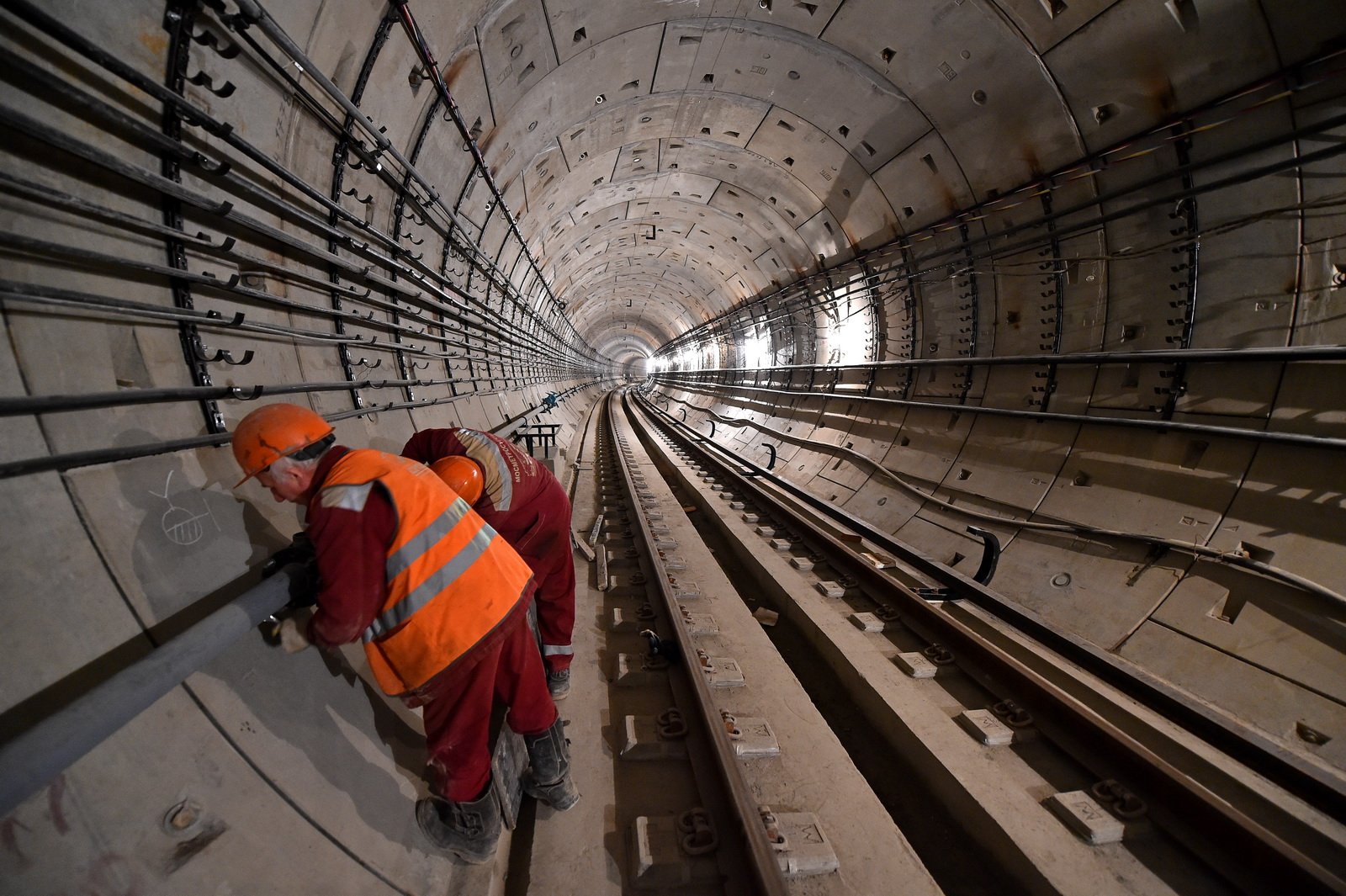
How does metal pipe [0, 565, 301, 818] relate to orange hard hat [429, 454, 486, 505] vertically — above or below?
below

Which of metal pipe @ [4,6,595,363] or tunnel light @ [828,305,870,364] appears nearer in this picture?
metal pipe @ [4,6,595,363]

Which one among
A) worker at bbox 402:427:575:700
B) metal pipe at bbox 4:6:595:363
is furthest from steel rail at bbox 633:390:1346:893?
metal pipe at bbox 4:6:595:363

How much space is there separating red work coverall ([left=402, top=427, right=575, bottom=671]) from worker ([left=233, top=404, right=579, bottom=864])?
24.7 inches

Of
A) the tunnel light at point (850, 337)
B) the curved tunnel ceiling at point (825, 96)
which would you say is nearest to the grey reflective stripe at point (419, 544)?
the curved tunnel ceiling at point (825, 96)

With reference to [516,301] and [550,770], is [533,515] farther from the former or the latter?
[516,301]

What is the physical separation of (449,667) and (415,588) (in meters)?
0.33

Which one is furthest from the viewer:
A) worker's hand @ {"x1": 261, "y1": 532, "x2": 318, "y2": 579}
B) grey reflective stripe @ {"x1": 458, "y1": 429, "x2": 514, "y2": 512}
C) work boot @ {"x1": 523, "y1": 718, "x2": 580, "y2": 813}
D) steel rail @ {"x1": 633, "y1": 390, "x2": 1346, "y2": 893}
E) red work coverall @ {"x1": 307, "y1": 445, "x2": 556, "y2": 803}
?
grey reflective stripe @ {"x1": 458, "y1": 429, "x2": 514, "y2": 512}

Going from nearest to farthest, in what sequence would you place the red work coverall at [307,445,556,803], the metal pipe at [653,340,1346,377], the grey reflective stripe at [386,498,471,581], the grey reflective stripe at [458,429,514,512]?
1. the red work coverall at [307,445,556,803]
2. the grey reflective stripe at [386,498,471,581]
3. the grey reflective stripe at [458,429,514,512]
4. the metal pipe at [653,340,1346,377]

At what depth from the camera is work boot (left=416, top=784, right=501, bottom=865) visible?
190 cm

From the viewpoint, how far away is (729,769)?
2.12 m

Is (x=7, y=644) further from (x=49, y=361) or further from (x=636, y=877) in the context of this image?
(x=636, y=877)

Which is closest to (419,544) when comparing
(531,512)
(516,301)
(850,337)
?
(531,512)

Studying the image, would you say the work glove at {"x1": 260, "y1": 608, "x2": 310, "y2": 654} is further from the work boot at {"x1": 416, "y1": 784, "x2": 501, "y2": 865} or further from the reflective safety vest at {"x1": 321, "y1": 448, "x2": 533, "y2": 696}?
the work boot at {"x1": 416, "y1": 784, "x2": 501, "y2": 865}

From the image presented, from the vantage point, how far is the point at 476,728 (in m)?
1.92
